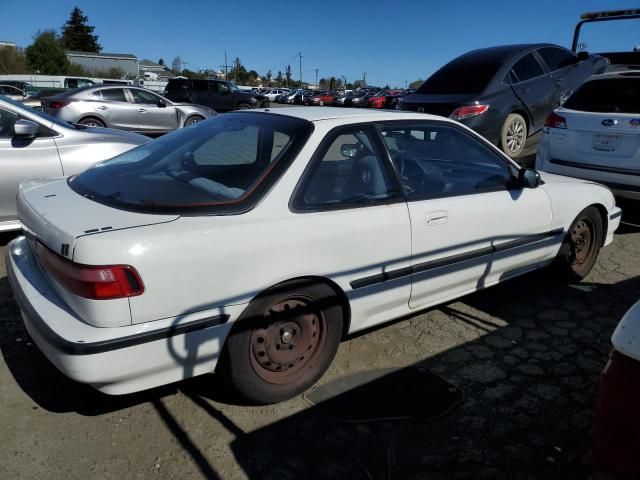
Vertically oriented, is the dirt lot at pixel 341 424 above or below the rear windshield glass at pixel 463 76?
below

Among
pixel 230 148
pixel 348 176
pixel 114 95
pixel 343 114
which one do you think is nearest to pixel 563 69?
pixel 343 114

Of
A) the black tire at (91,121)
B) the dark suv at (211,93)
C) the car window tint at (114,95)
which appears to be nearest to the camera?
the black tire at (91,121)

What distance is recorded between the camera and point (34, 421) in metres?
2.54

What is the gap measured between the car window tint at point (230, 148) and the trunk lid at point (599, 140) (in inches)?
155

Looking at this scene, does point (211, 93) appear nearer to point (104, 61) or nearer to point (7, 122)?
point (7, 122)

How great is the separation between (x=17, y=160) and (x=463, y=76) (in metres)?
6.00

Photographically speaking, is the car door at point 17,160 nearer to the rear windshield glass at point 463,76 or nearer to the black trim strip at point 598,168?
the black trim strip at point 598,168

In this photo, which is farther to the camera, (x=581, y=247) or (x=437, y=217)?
(x=581, y=247)

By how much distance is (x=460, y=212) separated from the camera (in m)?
3.21

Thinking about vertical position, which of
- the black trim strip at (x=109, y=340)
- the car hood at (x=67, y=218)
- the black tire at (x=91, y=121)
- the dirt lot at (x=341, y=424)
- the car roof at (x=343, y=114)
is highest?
the car roof at (x=343, y=114)

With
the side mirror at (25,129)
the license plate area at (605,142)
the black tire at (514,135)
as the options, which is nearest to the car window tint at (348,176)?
the side mirror at (25,129)

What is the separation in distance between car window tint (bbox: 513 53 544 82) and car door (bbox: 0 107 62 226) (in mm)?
6246

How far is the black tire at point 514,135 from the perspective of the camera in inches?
294

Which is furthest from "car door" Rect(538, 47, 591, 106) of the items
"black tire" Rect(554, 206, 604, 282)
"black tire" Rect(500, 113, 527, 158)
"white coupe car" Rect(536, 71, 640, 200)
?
"black tire" Rect(554, 206, 604, 282)
